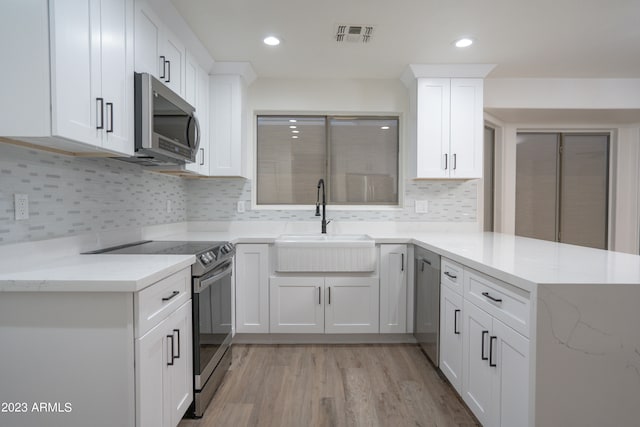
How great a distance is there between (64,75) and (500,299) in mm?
1968

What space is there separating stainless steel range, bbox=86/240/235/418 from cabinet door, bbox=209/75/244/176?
2.92 ft

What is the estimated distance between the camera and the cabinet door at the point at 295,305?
111 inches

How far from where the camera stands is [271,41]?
2.58 metres

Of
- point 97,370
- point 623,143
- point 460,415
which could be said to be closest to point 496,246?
point 460,415

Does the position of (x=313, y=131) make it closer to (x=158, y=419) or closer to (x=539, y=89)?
(x=539, y=89)

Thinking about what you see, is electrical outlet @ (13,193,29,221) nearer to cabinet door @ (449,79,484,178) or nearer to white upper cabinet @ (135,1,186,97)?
white upper cabinet @ (135,1,186,97)

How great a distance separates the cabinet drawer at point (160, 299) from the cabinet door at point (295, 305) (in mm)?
1114

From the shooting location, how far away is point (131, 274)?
1321 mm

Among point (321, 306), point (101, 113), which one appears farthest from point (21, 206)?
point (321, 306)

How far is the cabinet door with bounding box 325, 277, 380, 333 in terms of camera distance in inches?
111

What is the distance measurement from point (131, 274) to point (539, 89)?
371cm

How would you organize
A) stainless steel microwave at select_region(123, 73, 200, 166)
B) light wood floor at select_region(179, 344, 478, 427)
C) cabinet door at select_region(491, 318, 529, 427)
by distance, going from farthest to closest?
light wood floor at select_region(179, 344, 478, 427), stainless steel microwave at select_region(123, 73, 200, 166), cabinet door at select_region(491, 318, 529, 427)

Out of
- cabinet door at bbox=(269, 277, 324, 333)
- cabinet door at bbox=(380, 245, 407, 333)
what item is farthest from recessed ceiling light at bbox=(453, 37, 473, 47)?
cabinet door at bbox=(269, 277, 324, 333)

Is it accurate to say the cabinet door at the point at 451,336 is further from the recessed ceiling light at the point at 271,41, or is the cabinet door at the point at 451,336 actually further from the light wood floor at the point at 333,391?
the recessed ceiling light at the point at 271,41
